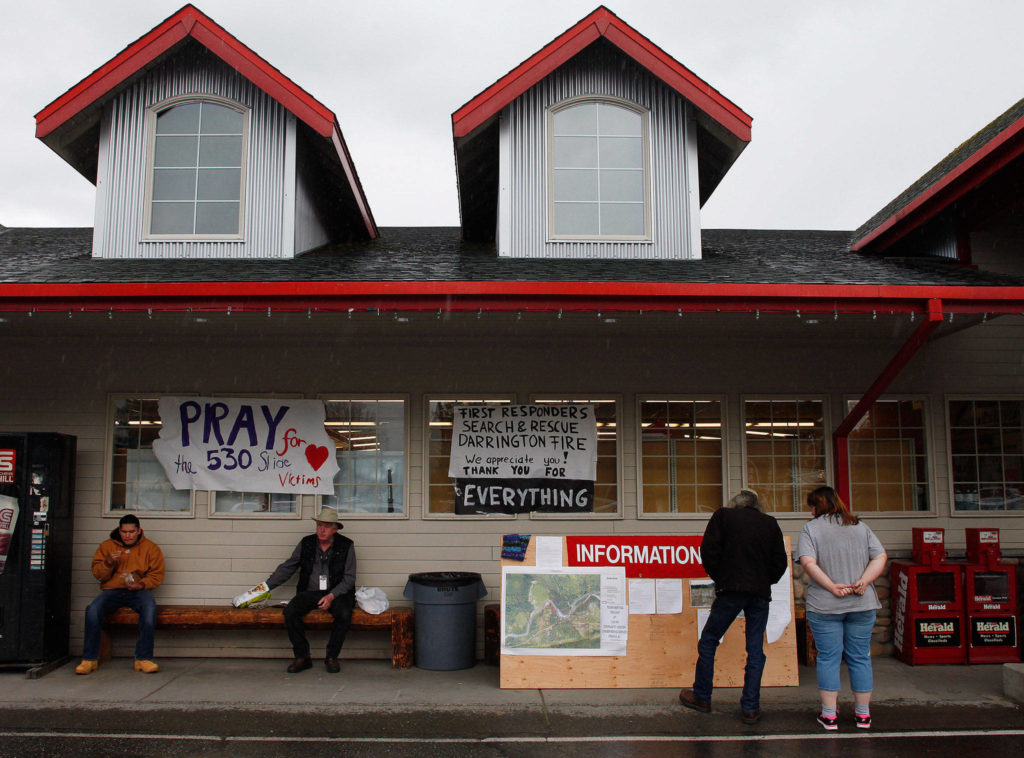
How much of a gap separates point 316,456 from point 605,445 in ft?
9.31

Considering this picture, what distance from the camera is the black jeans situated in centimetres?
717

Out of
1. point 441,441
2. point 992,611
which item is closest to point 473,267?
point 441,441

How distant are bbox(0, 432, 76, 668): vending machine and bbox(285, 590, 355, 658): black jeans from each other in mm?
2067

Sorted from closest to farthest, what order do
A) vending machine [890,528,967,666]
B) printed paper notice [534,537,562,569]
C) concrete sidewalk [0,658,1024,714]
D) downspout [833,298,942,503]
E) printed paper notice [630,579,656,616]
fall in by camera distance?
concrete sidewalk [0,658,1024,714] → downspout [833,298,942,503] → printed paper notice [630,579,656,616] → printed paper notice [534,537,562,569] → vending machine [890,528,967,666]

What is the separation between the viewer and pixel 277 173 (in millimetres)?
8531

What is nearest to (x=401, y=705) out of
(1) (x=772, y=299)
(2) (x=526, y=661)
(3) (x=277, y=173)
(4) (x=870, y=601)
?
(2) (x=526, y=661)

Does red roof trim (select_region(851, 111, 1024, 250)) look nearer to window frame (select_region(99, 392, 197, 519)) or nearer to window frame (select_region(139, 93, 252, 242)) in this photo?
window frame (select_region(139, 93, 252, 242))

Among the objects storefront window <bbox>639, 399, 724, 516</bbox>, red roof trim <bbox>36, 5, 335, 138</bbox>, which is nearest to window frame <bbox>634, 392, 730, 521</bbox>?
storefront window <bbox>639, 399, 724, 516</bbox>

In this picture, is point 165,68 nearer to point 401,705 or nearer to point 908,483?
point 401,705

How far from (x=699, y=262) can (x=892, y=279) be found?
1788 mm

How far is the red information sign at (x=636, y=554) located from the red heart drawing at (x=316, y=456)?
2.62 meters

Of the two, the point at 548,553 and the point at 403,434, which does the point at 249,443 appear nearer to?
the point at 403,434

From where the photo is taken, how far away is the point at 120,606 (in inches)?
290

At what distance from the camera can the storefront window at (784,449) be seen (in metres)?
8.16
